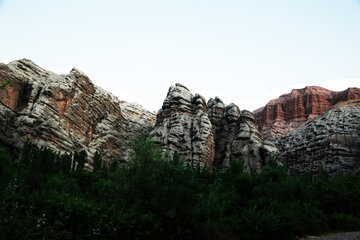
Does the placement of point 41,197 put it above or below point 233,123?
below

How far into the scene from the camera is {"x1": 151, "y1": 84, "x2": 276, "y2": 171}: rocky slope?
164 feet

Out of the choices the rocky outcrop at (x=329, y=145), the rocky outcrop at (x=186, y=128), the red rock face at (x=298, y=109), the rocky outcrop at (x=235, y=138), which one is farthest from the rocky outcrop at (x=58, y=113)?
the red rock face at (x=298, y=109)

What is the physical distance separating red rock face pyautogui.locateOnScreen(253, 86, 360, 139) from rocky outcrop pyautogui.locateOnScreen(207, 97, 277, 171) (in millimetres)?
24334

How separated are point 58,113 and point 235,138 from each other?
3591cm

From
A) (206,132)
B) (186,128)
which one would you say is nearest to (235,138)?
(206,132)

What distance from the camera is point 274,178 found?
822 inches

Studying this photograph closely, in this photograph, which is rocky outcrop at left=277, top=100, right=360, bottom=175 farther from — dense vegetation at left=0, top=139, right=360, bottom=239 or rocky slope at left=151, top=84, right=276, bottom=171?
dense vegetation at left=0, top=139, right=360, bottom=239

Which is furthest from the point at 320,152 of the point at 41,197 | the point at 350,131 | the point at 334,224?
the point at 41,197

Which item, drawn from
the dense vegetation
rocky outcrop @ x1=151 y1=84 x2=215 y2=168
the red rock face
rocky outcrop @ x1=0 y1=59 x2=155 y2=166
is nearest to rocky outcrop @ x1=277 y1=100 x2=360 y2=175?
rocky outcrop @ x1=151 y1=84 x2=215 y2=168

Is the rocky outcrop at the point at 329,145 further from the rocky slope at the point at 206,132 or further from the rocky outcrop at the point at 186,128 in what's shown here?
the rocky outcrop at the point at 186,128

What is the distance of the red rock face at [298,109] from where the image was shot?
8119 centimetres

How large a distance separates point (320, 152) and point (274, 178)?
33.2m

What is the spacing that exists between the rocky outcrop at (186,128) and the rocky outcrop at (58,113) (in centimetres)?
1228

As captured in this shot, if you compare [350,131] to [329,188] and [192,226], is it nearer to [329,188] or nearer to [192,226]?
[329,188]
